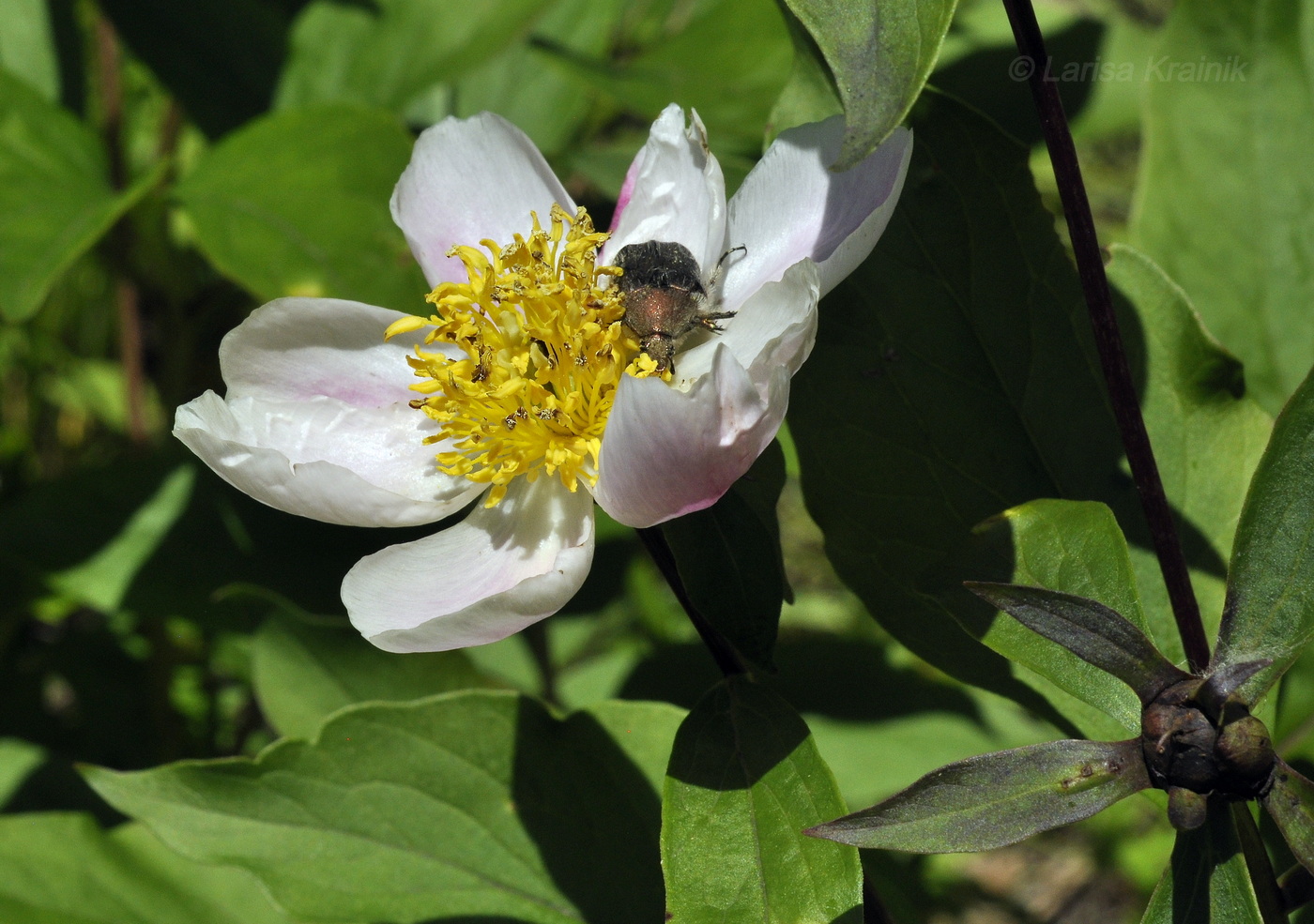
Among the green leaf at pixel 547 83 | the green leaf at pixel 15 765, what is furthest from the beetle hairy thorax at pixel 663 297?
the green leaf at pixel 15 765

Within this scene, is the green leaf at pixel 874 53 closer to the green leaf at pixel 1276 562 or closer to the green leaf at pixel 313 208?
the green leaf at pixel 1276 562

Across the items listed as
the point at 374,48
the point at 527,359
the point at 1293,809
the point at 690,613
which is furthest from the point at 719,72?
the point at 1293,809

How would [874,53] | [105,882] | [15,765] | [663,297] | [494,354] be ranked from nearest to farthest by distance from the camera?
[874,53]
[663,297]
[494,354]
[105,882]
[15,765]

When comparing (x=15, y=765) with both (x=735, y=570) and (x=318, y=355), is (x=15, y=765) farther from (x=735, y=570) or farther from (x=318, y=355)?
(x=735, y=570)

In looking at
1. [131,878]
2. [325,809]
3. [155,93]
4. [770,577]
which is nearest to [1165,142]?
[770,577]

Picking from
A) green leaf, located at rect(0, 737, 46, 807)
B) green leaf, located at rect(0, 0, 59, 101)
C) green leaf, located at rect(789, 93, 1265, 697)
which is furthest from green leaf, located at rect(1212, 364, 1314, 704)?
green leaf, located at rect(0, 0, 59, 101)

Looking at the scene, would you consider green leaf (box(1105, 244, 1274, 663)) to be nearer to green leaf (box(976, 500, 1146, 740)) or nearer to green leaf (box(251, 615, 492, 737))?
green leaf (box(976, 500, 1146, 740))

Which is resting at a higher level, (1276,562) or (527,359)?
(527,359)
